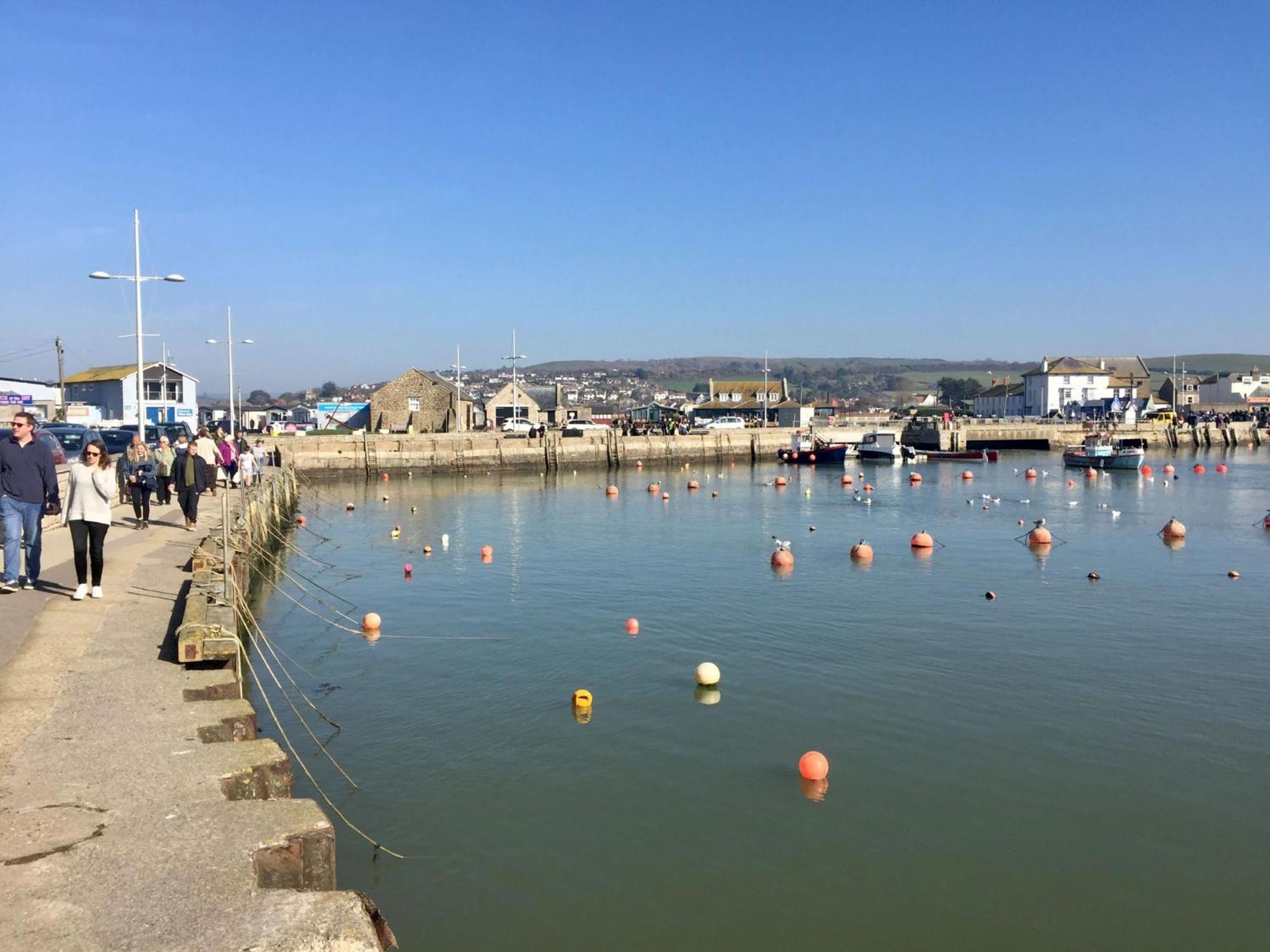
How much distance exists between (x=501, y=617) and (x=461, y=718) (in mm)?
6858

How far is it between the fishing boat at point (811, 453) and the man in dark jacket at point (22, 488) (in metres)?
64.7

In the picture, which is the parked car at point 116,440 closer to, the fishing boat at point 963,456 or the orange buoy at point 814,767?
the orange buoy at point 814,767

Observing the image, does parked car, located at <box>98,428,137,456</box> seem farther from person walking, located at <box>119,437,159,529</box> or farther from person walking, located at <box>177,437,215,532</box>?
person walking, located at <box>177,437,215,532</box>

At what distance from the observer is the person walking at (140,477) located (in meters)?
21.6

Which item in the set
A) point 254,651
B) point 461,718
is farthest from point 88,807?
point 254,651

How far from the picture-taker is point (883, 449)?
77562 millimetres

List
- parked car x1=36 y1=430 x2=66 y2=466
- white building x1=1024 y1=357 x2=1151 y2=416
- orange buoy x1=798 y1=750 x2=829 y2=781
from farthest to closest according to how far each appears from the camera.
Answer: white building x1=1024 y1=357 x2=1151 y2=416 → parked car x1=36 y1=430 x2=66 y2=466 → orange buoy x1=798 y1=750 x2=829 y2=781

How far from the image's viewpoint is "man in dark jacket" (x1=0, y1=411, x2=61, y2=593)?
1258 centimetres

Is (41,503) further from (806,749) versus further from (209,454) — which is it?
(209,454)

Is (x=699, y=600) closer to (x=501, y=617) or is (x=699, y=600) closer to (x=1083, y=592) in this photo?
(x=501, y=617)

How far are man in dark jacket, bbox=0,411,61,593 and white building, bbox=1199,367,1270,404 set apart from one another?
160479 millimetres

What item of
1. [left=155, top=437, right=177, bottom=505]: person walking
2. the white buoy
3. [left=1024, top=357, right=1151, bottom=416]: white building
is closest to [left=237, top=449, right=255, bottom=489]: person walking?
[left=155, top=437, right=177, bottom=505]: person walking

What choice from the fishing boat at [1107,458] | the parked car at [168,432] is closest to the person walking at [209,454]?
the parked car at [168,432]

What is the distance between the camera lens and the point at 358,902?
19.2 ft
